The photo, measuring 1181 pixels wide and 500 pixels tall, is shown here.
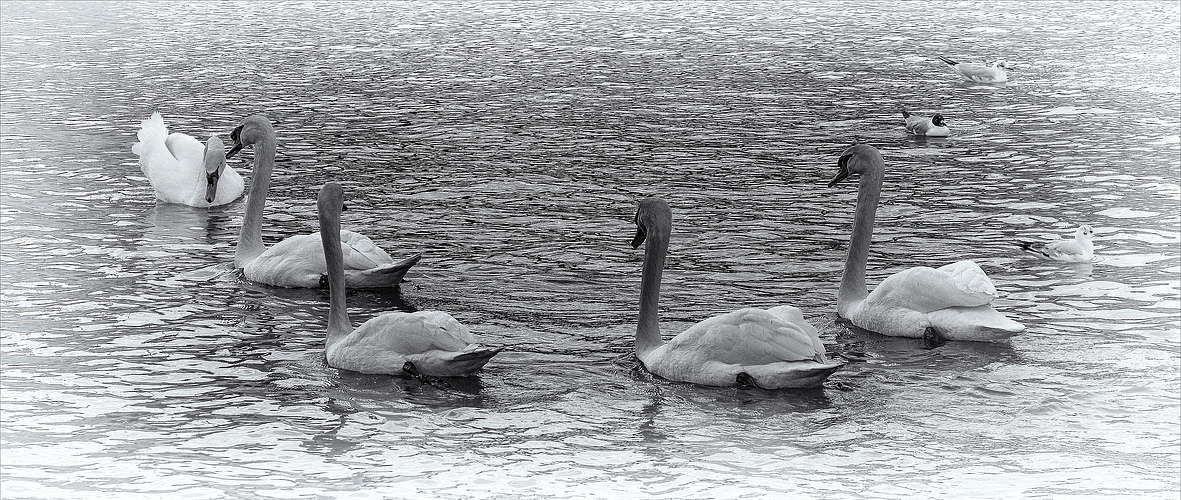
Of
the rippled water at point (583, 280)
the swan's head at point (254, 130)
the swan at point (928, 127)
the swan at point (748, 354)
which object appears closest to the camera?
the rippled water at point (583, 280)

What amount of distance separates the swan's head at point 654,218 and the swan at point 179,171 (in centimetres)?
718

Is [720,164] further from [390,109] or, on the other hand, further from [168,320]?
[168,320]

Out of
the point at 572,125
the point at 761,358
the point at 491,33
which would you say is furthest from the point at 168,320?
the point at 491,33

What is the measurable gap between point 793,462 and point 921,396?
5.77 ft

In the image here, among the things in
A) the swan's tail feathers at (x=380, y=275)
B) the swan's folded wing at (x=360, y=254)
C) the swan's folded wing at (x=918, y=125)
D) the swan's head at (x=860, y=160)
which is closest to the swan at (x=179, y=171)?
the swan's folded wing at (x=360, y=254)

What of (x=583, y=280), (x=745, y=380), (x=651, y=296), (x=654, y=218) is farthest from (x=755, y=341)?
(x=583, y=280)

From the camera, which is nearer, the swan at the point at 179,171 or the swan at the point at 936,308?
the swan at the point at 936,308

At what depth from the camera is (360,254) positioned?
40.8 feet

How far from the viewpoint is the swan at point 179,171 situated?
16.4 meters

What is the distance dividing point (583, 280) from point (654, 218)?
8.17ft

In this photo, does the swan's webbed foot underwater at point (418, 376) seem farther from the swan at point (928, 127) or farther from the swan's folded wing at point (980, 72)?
the swan's folded wing at point (980, 72)

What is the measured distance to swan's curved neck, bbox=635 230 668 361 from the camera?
10.4m

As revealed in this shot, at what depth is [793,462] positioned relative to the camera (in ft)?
27.1

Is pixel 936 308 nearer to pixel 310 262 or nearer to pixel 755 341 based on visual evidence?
pixel 755 341
